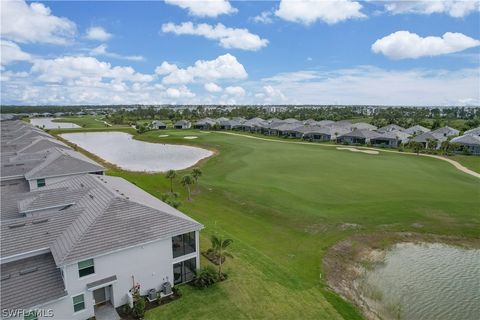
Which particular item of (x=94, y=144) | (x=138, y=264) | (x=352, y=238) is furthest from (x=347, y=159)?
(x=94, y=144)

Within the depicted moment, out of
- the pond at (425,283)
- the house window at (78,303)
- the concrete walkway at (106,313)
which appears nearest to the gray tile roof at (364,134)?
the pond at (425,283)

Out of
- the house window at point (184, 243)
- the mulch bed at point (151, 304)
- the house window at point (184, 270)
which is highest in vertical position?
the house window at point (184, 243)

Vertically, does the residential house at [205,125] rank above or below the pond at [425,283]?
above

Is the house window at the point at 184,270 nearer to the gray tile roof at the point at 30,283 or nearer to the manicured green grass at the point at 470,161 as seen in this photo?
the gray tile roof at the point at 30,283

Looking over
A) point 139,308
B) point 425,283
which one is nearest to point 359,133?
point 425,283

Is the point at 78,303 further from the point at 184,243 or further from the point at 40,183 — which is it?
the point at 40,183

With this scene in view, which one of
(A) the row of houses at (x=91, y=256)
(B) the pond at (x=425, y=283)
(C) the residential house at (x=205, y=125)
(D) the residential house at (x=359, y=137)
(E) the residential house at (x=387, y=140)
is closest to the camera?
(A) the row of houses at (x=91, y=256)

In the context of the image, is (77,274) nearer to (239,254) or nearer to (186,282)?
(186,282)

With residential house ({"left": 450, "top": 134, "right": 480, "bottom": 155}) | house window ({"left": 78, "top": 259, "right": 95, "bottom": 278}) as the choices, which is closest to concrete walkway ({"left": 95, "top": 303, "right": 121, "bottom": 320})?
house window ({"left": 78, "top": 259, "right": 95, "bottom": 278})
